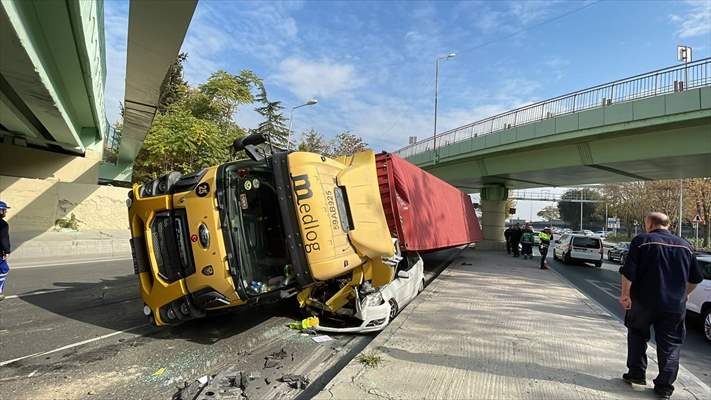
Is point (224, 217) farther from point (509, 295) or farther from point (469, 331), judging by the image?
point (509, 295)

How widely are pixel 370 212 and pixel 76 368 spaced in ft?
12.9

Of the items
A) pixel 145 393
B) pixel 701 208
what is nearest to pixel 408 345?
pixel 145 393

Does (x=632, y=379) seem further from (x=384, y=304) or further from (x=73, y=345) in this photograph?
(x=73, y=345)

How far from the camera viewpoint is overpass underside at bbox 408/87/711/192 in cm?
1347

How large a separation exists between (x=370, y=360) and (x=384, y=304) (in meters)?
1.81

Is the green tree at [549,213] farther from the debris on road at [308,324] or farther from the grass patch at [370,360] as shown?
the grass patch at [370,360]

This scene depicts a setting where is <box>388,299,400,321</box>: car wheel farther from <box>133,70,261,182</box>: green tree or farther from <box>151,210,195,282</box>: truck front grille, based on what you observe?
<box>133,70,261,182</box>: green tree

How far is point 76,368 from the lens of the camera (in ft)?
14.5

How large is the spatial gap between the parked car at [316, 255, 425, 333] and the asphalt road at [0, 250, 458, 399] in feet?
0.63

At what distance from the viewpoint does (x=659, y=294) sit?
12.8 ft

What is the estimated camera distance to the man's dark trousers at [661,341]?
385 centimetres

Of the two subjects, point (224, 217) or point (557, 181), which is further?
point (557, 181)

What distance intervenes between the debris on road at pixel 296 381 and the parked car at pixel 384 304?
1686mm

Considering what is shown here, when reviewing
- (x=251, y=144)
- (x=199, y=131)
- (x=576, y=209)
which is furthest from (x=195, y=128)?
(x=576, y=209)
